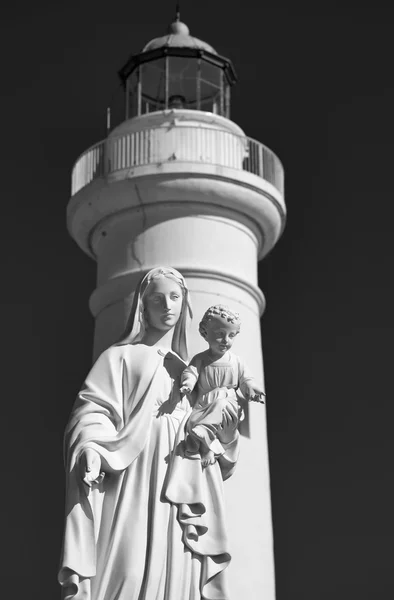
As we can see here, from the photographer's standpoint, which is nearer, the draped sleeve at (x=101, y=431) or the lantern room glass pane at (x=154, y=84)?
the draped sleeve at (x=101, y=431)

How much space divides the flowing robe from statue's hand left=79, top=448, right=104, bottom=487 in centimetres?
7

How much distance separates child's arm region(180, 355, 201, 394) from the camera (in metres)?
9.62

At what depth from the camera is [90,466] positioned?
9094 millimetres

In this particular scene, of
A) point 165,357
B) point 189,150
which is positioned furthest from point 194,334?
point 165,357

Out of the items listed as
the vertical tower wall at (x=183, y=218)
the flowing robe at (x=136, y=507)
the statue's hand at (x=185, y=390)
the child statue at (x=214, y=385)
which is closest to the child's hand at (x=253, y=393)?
the child statue at (x=214, y=385)

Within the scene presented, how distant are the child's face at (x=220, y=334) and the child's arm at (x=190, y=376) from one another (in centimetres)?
14

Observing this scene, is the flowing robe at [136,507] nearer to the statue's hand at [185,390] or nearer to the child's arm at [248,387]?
the statue's hand at [185,390]

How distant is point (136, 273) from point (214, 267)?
4.04ft

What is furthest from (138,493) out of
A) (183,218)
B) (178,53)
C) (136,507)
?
(178,53)

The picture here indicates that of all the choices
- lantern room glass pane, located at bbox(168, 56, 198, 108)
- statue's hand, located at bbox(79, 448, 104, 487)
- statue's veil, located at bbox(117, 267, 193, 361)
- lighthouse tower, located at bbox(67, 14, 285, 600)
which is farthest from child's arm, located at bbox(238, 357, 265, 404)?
lantern room glass pane, located at bbox(168, 56, 198, 108)

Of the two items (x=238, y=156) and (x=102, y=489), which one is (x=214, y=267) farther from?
(x=102, y=489)

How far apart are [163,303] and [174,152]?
13.6 m

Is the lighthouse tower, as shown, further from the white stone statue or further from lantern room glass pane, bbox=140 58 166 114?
the white stone statue

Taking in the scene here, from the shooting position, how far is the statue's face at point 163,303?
391 inches
